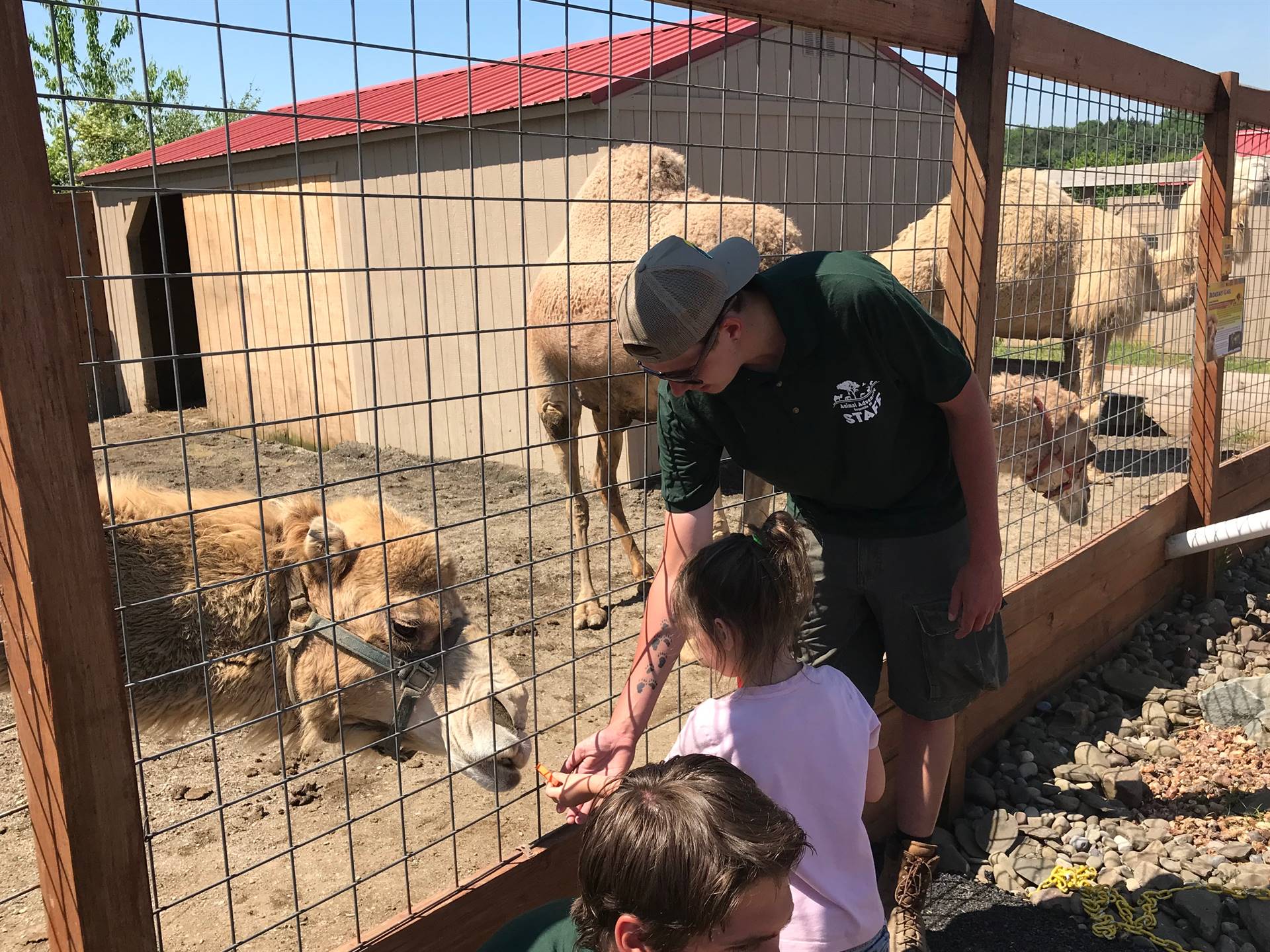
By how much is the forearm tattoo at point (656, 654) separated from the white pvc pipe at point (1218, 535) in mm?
3489

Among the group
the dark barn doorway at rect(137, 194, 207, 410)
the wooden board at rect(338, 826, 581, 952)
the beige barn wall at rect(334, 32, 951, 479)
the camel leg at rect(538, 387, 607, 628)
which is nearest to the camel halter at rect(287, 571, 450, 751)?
the wooden board at rect(338, 826, 581, 952)

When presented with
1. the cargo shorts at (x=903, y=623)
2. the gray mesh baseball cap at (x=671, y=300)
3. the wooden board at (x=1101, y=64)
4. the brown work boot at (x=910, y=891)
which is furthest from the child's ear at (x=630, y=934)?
the wooden board at (x=1101, y=64)

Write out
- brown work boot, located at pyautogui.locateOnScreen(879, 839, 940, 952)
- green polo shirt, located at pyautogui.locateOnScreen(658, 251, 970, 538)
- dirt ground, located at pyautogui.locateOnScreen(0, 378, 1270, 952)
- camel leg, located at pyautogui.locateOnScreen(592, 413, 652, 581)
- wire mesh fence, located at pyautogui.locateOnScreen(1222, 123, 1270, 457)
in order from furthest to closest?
wire mesh fence, located at pyautogui.locateOnScreen(1222, 123, 1270, 457)
camel leg, located at pyautogui.locateOnScreen(592, 413, 652, 581)
brown work boot, located at pyautogui.locateOnScreen(879, 839, 940, 952)
dirt ground, located at pyautogui.locateOnScreen(0, 378, 1270, 952)
green polo shirt, located at pyautogui.locateOnScreen(658, 251, 970, 538)

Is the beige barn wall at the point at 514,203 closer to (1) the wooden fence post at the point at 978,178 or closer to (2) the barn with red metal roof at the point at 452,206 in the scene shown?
(2) the barn with red metal roof at the point at 452,206

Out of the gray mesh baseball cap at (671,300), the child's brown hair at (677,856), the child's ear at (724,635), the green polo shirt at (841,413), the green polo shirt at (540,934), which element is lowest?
the green polo shirt at (540,934)

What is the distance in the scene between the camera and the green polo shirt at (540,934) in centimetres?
162

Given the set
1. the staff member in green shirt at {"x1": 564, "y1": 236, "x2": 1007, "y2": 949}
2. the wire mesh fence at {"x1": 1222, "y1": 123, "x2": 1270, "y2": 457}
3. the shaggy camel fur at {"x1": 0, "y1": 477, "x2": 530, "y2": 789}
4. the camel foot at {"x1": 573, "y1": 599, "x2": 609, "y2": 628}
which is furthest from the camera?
the wire mesh fence at {"x1": 1222, "y1": 123, "x2": 1270, "y2": 457}

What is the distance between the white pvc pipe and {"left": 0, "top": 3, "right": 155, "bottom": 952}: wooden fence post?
15.5ft

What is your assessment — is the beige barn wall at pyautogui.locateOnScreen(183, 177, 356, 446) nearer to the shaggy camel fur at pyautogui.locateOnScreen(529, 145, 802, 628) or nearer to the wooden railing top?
the shaggy camel fur at pyautogui.locateOnScreen(529, 145, 802, 628)

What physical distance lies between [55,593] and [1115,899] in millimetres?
3355

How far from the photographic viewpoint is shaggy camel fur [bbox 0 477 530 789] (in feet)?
8.65

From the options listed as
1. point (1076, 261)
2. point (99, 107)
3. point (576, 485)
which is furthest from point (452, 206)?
point (99, 107)

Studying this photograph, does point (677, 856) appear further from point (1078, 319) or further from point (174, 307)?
point (174, 307)

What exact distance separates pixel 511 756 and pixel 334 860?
1.48 meters
